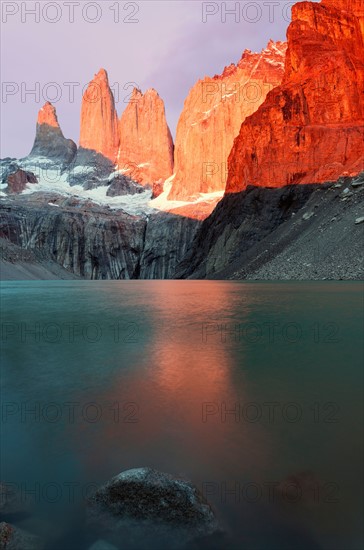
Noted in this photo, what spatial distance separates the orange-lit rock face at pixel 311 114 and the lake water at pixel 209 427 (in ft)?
194

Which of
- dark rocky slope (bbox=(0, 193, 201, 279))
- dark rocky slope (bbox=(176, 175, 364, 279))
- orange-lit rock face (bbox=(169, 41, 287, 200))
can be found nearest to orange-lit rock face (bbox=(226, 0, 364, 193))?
dark rocky slope (bbox=(176, 175, 364, 279))

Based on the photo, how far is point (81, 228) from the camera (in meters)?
148

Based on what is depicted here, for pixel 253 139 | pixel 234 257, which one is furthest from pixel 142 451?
pixel 253 139

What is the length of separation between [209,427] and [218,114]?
556ft

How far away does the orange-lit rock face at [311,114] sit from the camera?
72363 mm

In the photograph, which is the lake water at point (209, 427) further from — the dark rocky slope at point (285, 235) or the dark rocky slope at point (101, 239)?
the dark rocky slope at point (101, 239)

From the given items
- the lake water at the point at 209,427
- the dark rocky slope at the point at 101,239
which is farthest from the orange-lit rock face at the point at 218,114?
the lake water at the point at 209,427

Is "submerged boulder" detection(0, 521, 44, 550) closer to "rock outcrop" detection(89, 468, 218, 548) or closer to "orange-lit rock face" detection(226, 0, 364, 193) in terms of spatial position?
"rock outcrop" detection(89, 468, 218, 548)

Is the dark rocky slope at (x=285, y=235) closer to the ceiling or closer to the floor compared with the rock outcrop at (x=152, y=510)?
closer to the ceiling

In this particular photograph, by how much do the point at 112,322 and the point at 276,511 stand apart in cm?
1764

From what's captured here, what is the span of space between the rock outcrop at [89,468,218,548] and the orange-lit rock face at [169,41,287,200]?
160 m

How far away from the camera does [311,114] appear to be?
260 ft

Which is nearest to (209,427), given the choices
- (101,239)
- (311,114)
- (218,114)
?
(311,114)

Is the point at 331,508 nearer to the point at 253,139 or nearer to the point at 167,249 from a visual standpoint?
Result: the point at 253,139
